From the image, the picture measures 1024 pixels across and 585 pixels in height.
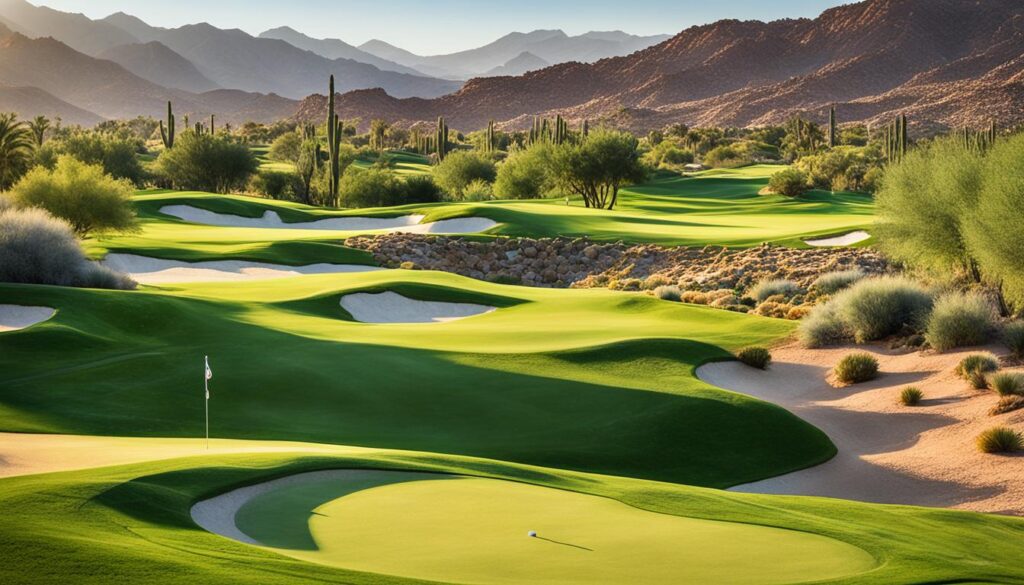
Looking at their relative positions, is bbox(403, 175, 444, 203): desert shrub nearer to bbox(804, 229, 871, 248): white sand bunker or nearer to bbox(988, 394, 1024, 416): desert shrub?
bbox(804, 229, 871, 248): white sand bunker

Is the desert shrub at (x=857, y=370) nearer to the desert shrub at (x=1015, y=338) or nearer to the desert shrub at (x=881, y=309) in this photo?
the desert shrub at (x=1015, y=338)

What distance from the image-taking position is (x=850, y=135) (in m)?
112

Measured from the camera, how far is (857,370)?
2306 cm

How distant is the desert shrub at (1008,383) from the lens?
1977 cm

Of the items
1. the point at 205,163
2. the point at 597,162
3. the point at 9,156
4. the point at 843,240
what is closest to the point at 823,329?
the point at 843,240

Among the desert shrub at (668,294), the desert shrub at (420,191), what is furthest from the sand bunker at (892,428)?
the desert shrub at (420,191)

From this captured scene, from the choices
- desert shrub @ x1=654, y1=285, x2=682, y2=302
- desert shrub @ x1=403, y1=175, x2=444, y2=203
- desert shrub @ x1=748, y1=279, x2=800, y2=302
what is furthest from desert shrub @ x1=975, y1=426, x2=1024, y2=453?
desert shrub @ x1=403, y1=175, x2=444, y2=203

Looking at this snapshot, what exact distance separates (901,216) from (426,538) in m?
23.6

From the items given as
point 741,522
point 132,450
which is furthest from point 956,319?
point 132,450

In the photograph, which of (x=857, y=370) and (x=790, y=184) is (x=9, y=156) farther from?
(x=790, y=184)

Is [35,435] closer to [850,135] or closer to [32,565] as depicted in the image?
[32,565]

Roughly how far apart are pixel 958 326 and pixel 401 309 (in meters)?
13.7

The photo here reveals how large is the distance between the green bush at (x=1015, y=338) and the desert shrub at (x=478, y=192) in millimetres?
49306

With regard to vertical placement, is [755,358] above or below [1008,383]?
below
